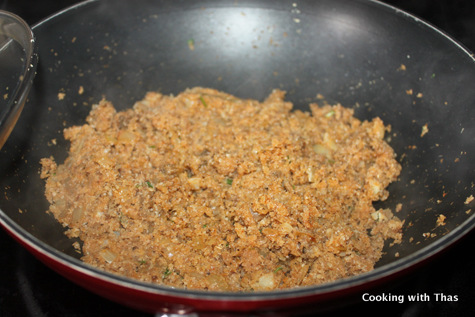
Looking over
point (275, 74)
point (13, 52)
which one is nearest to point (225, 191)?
point (275, 74)

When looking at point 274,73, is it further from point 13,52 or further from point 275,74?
point 13,52

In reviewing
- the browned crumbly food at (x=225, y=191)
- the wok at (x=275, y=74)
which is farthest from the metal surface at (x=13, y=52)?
the browned crumbly food at (x=225, y=191)

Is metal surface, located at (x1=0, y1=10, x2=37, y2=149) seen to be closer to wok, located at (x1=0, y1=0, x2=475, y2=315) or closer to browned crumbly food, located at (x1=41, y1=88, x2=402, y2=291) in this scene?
wok, located at (x1=0, y1=0, x2=475, y2=315)

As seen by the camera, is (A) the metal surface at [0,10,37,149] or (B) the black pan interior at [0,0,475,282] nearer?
(A) the metal surface at [0,10,37,149]

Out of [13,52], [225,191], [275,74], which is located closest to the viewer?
[13,52]

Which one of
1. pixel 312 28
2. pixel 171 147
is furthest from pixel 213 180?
pixel 312 28

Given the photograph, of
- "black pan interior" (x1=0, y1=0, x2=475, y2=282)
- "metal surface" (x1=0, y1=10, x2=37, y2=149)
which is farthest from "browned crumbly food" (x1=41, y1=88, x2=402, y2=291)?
"metal surface" (x1=0, y1=10, x2=37, y2=149)
